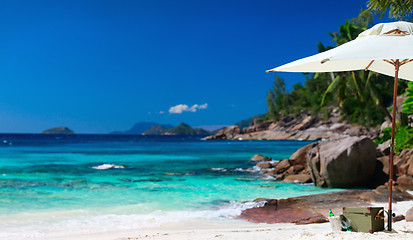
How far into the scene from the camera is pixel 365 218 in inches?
225

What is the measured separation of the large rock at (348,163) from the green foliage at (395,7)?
4788 mm

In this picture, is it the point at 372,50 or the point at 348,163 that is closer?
the point at 372,50

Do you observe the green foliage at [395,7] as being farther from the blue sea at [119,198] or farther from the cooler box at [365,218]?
the cooler box at [365,218]

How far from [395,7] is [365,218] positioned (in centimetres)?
1049

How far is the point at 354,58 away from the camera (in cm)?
466

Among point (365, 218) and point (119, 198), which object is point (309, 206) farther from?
point (119, 198)

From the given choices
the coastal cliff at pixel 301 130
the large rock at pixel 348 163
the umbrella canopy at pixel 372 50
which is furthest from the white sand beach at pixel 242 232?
the coastal cliff at pixel 301 130

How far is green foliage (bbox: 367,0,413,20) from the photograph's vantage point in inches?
523

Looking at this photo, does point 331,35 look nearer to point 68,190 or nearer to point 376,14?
point 376,14

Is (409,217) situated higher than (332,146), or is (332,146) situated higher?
(332,146)

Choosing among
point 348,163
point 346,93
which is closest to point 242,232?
point 348,163

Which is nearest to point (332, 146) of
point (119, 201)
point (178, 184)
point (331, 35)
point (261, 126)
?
point (178, 184)

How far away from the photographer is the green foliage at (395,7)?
1329 centimetres

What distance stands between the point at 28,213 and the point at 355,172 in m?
11.4
